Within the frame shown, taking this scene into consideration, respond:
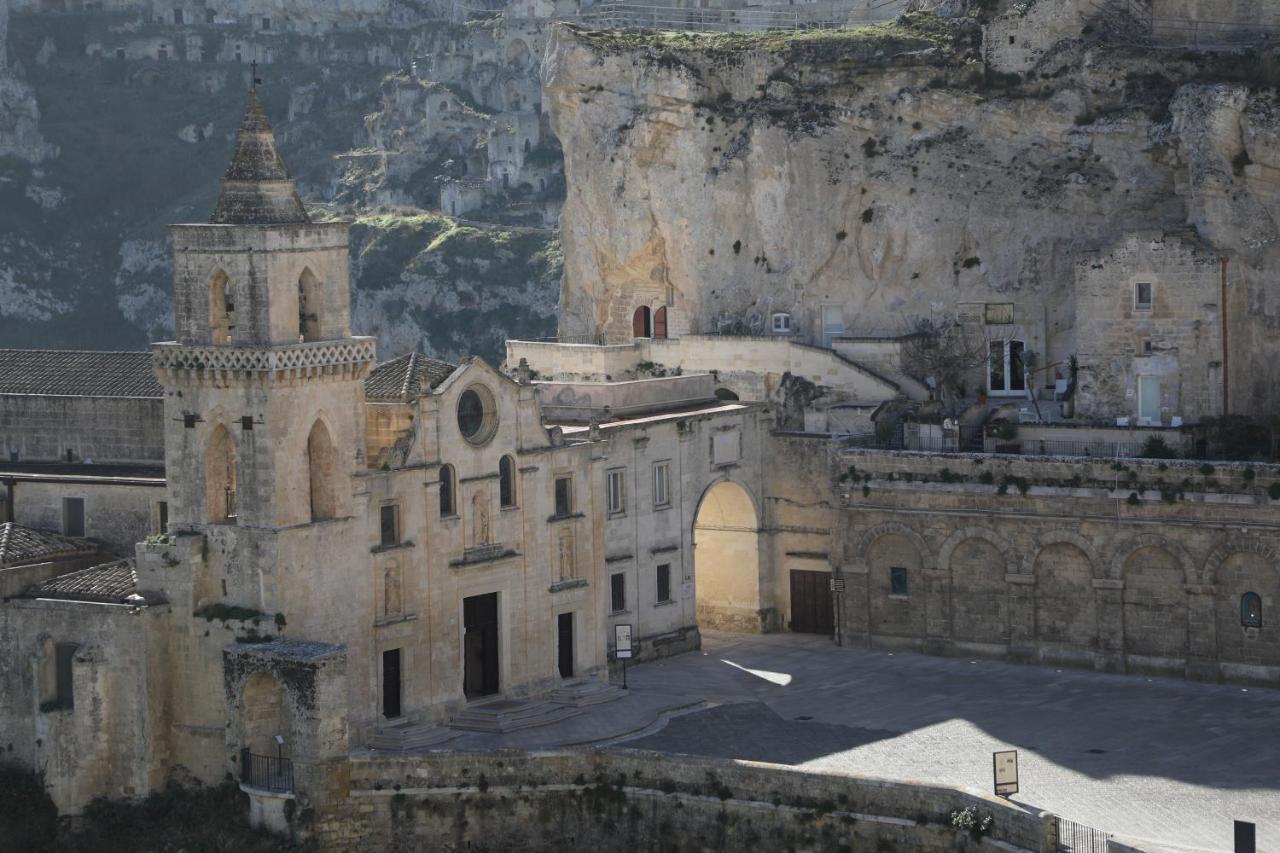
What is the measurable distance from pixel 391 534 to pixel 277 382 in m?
4.74

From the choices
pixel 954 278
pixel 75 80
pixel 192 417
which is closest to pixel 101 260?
pixel 75 80

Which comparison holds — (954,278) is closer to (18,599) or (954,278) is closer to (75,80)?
(18,599)

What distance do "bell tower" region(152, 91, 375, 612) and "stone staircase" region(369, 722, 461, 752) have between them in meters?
3.74

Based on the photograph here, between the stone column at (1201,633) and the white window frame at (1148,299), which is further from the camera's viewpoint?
the white window frame at (1148,299)

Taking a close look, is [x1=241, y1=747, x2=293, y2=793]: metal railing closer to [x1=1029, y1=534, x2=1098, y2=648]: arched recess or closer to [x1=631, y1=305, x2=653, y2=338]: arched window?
[x1=1029, y1=534, x2=1098, y2=648]: arched recess

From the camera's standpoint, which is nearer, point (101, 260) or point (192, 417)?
point (192, 417)

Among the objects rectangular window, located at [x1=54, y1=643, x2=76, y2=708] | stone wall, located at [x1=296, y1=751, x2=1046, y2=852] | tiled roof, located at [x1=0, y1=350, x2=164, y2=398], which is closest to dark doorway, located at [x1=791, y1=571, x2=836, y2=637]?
stone wall, located at [x1=296, y1=751, x2=1046, y2=852]

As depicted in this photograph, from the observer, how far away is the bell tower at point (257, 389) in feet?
161

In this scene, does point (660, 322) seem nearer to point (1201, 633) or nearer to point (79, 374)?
point (79, 374)

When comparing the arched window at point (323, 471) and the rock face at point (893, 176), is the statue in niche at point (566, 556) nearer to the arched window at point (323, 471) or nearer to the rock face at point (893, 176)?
the arched window at point (323, 471)

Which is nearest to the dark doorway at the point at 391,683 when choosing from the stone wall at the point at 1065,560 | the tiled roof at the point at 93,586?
the tiled roof at the point at 93,586

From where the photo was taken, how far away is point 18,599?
5050 centimetres

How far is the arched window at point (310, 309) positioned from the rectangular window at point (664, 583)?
45.5ft

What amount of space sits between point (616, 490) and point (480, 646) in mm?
7099
